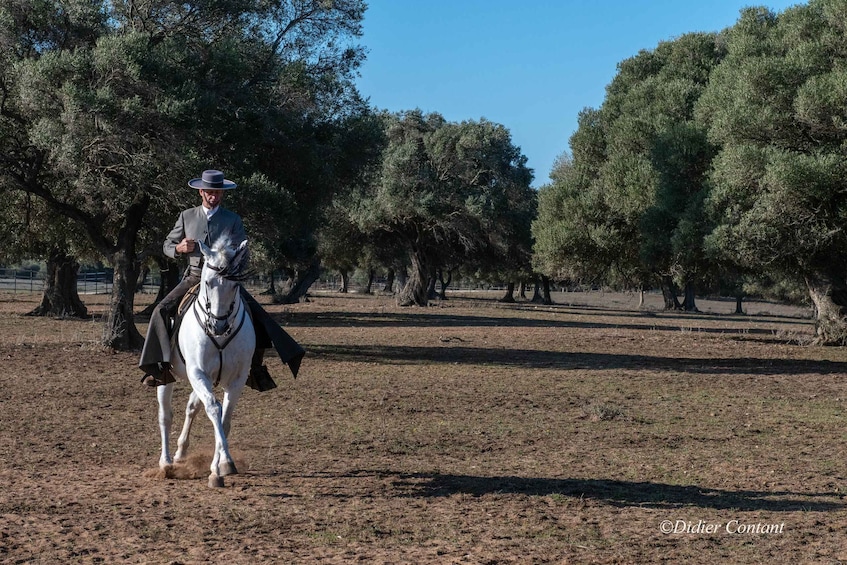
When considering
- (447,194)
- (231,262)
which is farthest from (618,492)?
(447,194)

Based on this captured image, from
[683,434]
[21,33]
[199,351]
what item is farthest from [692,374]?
[21,33]

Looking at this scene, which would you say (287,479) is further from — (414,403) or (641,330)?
(641,330)

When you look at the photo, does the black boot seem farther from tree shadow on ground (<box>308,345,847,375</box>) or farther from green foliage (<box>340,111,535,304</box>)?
green foliage (<box>340,111,535,304</box>)

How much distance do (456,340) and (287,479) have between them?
63.9ft

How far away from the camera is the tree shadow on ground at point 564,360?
21.4 m

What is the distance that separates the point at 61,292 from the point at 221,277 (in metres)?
28.9

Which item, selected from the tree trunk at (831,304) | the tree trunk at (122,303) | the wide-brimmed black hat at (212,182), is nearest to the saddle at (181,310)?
the wide-brimmed black hat at (212,182)

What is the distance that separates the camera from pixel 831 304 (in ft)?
91.4

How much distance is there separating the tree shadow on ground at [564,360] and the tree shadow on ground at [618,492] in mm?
11726

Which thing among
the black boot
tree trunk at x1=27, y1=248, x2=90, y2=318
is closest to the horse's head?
the black boot

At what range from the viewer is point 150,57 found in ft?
59.5

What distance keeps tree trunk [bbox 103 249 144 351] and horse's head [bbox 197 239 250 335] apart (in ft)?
42.3

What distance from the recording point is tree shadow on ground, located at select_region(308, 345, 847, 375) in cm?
2139

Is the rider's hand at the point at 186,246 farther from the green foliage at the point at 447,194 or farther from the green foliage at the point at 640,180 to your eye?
the green foliage at the point at 447,194
